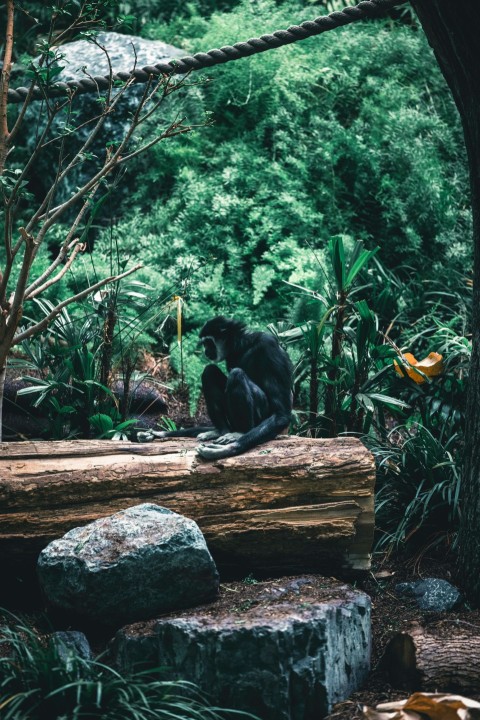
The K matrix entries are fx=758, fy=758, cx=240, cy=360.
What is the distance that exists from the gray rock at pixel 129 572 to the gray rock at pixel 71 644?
0.11m

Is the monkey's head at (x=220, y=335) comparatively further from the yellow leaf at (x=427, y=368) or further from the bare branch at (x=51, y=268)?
the yellow leaf at (x=427, y=368)

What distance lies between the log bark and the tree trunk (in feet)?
2.04

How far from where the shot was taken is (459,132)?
33.5 feet

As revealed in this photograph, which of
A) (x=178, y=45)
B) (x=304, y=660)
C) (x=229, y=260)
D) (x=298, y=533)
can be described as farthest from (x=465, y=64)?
(x=178, y=45)

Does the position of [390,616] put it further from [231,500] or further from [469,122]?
[469,122]

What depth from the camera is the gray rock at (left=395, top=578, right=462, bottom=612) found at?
4414 mm

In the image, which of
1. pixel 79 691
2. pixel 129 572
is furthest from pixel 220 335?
pixel 79 691

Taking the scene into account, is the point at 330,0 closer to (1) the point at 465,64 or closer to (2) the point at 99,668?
(1) the point at 465,64

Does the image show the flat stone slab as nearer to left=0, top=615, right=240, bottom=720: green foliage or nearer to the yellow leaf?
left=0, top=615, right=240, bottom=720: green foliage

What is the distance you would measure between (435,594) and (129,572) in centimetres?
185

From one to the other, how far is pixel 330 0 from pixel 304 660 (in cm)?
983

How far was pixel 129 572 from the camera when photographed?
388 centimetres

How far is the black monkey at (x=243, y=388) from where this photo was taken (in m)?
5.02

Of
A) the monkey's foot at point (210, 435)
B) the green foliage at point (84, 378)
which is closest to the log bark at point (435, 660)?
the monkey's foot at point (210, 435)
